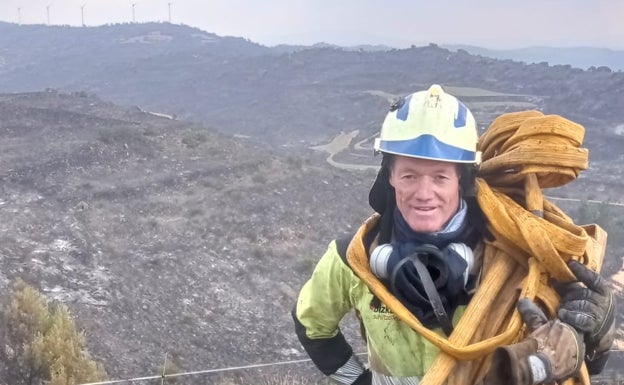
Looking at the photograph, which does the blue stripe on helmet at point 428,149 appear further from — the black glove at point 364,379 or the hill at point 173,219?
the hill at point 173,219

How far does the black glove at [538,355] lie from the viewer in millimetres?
1824

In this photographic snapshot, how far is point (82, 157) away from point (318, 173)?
7.27 m

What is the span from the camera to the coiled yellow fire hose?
2.09m

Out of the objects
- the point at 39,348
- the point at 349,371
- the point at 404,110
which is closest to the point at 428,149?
the point at 404,110

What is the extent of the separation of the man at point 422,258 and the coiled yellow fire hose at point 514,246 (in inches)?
2.4

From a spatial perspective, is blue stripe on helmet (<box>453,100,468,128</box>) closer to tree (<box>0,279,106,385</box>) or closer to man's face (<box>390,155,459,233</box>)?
man's face (<box>390,155,459,233</box>)

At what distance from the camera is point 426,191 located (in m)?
2.31

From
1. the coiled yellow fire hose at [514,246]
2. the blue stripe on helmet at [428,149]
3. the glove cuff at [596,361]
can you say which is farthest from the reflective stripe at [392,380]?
the blue stripe on helmet at [428,149]

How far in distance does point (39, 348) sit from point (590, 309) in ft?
19.8

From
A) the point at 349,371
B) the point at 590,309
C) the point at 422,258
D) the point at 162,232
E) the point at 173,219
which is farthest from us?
the point at 173,219

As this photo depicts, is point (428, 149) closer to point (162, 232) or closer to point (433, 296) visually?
point (433, 296)

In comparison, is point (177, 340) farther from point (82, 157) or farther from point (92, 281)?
point (82, 157)

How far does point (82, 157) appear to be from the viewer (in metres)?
18.1

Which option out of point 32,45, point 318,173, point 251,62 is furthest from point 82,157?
point 32,45
